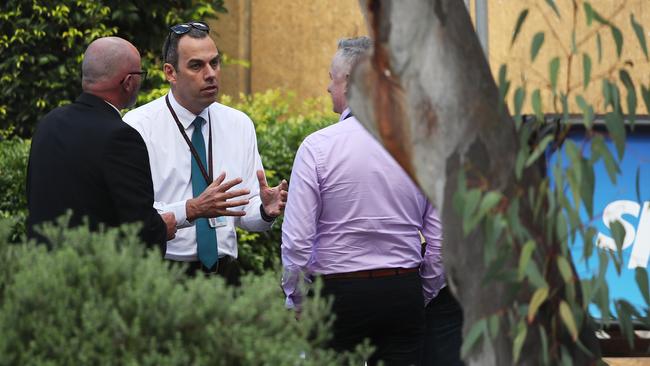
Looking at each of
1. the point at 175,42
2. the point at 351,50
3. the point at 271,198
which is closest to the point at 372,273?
the point at 271,198

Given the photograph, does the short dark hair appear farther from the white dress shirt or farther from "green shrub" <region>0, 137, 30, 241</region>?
"green shrub" <region>0, 137, 30, 241</region>

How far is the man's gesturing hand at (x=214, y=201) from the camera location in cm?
575

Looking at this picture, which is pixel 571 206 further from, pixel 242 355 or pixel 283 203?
pixel 283 203

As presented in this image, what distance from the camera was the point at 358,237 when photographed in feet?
18.8

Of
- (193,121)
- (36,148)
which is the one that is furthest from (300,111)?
(36,148)

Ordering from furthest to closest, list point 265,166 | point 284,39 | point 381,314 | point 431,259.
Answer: point 284,39, point 265,166, point 431,259, point 381,314

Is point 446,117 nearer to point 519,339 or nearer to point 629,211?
point 519,339

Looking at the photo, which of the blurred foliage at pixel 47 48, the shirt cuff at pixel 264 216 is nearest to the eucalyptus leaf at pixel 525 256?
the shirt cuff at pixel 264 216

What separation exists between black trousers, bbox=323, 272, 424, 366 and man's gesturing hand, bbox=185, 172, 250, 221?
59 centimetres

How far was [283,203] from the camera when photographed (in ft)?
20.5

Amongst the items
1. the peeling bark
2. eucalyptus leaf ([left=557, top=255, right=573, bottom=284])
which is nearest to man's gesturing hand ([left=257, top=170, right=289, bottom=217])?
the peeling bark

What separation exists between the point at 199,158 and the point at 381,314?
1.25 metres

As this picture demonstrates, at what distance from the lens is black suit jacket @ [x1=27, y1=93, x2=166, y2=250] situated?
5102 millimetres

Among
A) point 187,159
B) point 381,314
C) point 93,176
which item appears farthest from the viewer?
point 187,159
